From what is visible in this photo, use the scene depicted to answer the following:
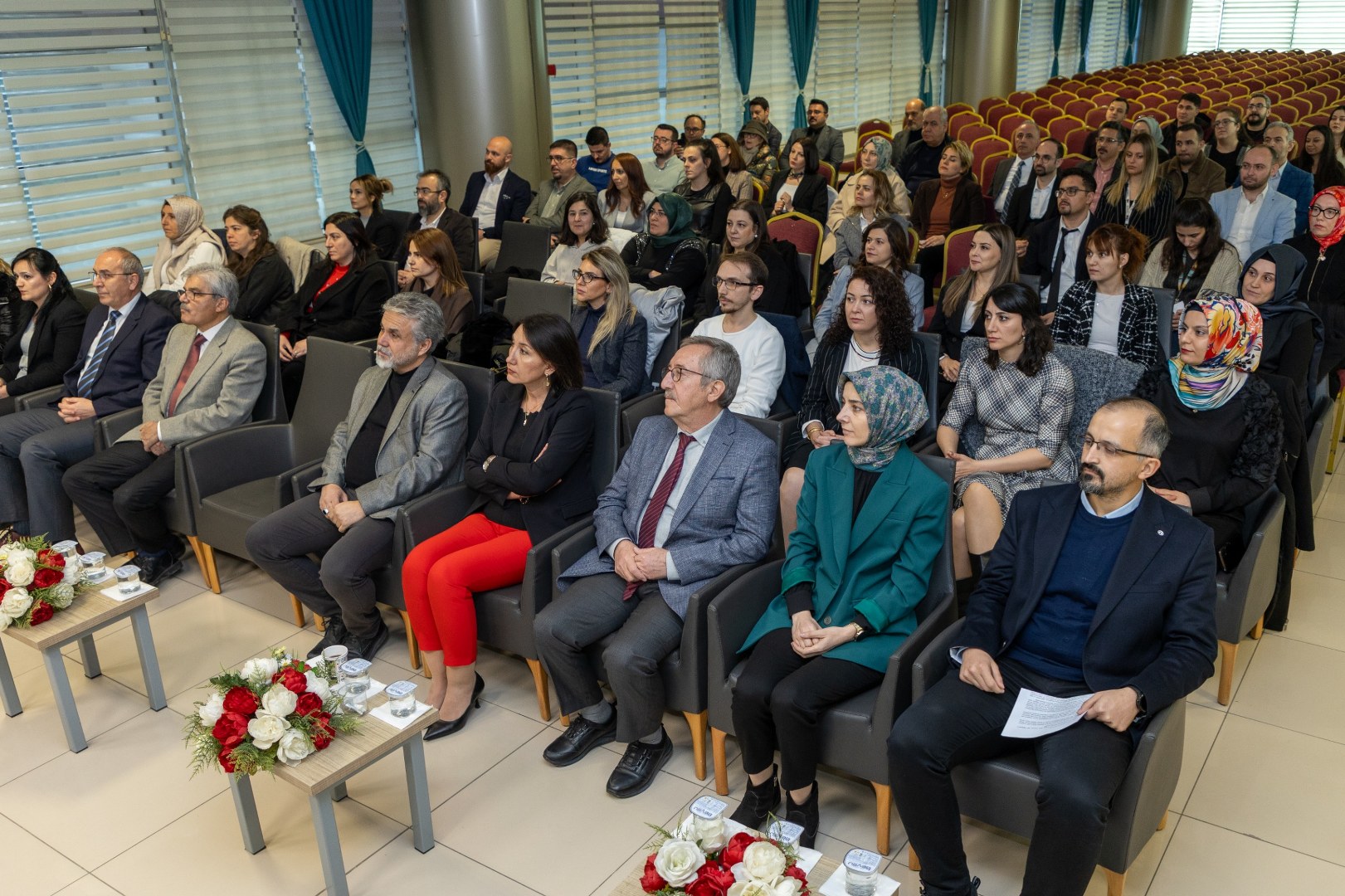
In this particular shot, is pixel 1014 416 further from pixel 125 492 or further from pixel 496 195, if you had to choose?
pixel 496 195

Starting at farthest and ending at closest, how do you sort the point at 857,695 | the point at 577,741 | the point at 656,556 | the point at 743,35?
the point at 743,35
the point at 577,741
the point at 656,556
the point at 857,695

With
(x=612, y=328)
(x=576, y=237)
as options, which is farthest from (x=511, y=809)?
(x=576, y=237)

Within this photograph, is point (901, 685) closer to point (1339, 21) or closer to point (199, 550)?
point (199, 550)

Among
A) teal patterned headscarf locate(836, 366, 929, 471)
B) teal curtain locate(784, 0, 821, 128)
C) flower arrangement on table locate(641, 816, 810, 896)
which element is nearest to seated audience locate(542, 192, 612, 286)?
teal patterned headscarf locate(836, 366, 929, 471)

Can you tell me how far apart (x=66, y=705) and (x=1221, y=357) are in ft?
12.9

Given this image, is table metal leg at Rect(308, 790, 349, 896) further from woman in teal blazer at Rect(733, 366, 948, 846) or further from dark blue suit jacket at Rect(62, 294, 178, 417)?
dark blue suit jacket at Rect(62, 294, 178, 417)

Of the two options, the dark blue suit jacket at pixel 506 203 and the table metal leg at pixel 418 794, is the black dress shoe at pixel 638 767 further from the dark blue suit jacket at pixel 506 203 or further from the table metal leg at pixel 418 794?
the dark blue suit jacket at pixel 506 203

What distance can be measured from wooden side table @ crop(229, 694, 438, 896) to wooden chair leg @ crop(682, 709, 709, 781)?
0.77 meters

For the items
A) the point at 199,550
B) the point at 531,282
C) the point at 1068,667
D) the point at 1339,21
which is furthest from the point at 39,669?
the point at 1339,21

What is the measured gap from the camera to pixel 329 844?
2775 mm

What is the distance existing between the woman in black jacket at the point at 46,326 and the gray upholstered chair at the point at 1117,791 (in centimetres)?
453

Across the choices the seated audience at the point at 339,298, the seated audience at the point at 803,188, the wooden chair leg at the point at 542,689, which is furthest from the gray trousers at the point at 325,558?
the seated audience at the point at 803,188

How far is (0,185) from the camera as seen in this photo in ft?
21.2

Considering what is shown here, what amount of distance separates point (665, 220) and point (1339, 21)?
26043mm
